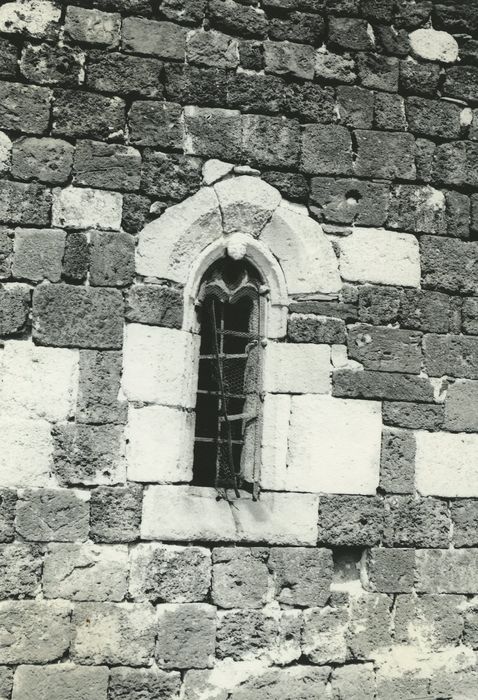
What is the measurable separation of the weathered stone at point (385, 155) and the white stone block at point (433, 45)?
1.83ft

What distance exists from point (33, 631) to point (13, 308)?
1.73 metres

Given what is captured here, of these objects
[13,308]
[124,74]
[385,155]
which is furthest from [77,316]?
[385,155]

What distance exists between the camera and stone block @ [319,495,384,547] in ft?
15.1

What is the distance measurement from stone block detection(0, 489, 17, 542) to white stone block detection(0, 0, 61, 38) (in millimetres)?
2576

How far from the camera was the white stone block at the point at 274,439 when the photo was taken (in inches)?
181

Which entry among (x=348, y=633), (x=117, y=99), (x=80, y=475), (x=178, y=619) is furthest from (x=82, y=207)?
(x=348, y=633)

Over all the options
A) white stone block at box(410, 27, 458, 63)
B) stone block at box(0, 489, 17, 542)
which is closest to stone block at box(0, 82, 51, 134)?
stone block at box(0, 489, 17, 542)

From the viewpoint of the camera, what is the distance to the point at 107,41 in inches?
182

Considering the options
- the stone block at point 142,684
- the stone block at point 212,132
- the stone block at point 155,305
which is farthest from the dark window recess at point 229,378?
the stone block at point 142,684

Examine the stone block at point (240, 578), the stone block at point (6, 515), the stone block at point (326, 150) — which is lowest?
the stone block at point (240, 578)

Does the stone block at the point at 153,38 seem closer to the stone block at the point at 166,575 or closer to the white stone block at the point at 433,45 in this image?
the white stone block at the point at 433,45

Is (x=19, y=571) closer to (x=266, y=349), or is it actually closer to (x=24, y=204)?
(x=266, y=349)

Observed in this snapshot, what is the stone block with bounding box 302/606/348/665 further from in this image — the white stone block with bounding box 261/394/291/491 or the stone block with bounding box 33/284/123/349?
the stone block with bounding box 33/284/123/349

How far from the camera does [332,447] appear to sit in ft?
15.2
